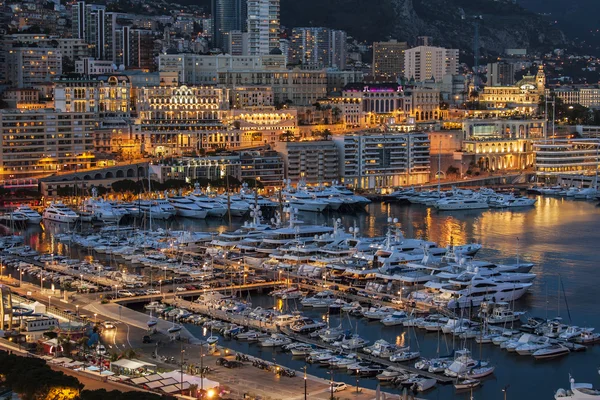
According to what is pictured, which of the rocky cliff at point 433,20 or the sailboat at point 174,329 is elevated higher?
the rocky cliff at point 433,20

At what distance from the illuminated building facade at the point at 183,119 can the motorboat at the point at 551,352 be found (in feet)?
102

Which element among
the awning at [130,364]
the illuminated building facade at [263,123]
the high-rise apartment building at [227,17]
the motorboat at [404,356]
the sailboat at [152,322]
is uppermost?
the high-rise apartment building at [227,17]

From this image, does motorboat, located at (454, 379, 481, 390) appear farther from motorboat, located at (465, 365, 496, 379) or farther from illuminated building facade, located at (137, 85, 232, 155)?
illuminated building facade, located at (137, 85, 232, 155)

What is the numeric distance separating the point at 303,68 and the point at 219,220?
24.6m

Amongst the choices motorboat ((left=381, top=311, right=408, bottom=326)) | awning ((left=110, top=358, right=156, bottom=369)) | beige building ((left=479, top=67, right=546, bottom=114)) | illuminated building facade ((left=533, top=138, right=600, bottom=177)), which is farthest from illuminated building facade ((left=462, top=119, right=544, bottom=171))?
awning ((left=110, top=358, right=156, bottom=369))

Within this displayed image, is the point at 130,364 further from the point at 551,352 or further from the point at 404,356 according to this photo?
the point at 551,352

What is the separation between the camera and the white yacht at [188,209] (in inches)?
1706

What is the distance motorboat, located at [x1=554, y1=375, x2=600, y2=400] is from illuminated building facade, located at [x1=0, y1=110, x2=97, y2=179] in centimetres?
3064

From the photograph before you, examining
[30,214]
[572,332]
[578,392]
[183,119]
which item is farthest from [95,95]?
[578,392]

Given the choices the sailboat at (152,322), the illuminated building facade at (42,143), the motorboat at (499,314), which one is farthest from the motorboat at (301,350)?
the illuminated building facade at (42,143)

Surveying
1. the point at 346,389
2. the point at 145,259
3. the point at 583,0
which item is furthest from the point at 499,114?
the point at 583,0

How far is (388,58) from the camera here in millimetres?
84438

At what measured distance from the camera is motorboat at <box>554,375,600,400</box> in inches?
772

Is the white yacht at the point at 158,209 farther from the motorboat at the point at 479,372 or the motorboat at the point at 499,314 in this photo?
the motorboat at the point at 479,372
